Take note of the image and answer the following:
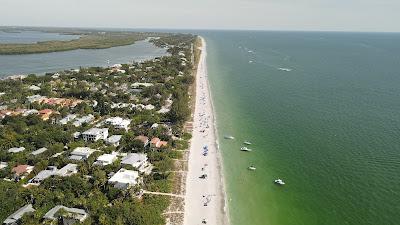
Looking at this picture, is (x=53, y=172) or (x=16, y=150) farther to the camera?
(x=16, y=150)

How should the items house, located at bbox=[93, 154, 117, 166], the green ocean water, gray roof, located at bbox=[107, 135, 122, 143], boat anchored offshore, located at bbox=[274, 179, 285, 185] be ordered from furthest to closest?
gray roof, located at bbox=[107, 135, 122, 143] → house, located at bbox=[93, 154, 117, 166] → boat anchored offshore, located at bbox=[274, 179, 285, 185] → the green ocean water

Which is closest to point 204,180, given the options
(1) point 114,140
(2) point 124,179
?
(2) point 124,179

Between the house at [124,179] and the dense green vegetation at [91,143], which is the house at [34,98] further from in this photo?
the house at [124,179]

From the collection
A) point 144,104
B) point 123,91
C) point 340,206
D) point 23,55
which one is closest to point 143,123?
point 144,104

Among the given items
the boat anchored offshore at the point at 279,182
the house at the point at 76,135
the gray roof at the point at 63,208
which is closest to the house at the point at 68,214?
the gray roof at the point at 63,208

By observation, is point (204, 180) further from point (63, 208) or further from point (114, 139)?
point (114, 139)

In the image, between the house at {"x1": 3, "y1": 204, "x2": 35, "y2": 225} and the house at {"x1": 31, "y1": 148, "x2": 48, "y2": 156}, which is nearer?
the house at {"x1": 3, "y1": 204, "x2": 35, "y2": 225}

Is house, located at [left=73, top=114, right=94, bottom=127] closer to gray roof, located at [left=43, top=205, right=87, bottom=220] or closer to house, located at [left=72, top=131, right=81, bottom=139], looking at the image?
house, located at [left=72, top=131, right=81, bottom=139]

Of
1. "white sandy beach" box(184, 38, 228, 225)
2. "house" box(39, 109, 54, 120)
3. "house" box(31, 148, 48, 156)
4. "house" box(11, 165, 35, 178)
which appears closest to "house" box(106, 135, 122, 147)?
"house" box(31, 148, 48, 156)
